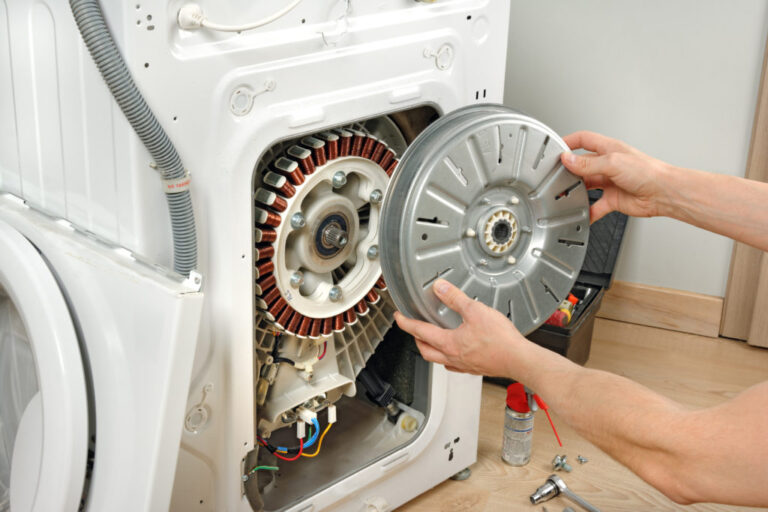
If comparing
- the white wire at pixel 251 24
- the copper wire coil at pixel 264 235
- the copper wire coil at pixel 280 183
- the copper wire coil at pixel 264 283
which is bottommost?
the copper wire coil at pixel 264 283

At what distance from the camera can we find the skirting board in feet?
8.03

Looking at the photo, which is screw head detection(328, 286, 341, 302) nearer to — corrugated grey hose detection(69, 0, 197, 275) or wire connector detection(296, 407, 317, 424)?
wire connector detection(296, 407, 317, 424)

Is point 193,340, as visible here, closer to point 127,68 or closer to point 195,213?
A: point 195,213

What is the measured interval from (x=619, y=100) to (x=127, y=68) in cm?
170

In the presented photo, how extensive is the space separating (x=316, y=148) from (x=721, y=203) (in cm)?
68

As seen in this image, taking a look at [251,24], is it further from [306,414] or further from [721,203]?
[721,203]

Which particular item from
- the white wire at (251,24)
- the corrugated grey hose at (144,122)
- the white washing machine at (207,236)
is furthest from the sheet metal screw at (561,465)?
the white wire at (251,24)

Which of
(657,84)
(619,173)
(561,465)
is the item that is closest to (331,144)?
(619,173)

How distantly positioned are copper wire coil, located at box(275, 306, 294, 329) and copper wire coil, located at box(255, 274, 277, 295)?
0.19 ft

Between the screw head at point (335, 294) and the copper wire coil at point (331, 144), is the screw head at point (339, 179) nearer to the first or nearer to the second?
the copper wire coil at point (331, 144)

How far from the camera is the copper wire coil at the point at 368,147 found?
1366 mm

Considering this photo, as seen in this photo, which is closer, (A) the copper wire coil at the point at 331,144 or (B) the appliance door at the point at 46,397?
(B) the appliance door at the point at 46,397

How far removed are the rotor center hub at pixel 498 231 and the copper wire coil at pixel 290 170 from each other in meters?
0.29

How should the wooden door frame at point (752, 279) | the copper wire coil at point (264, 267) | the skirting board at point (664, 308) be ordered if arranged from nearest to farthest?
the copper wire coil at point (264, 267) < the wooden door frame at point (752, 279) < the skirting board at point (664, 308)
